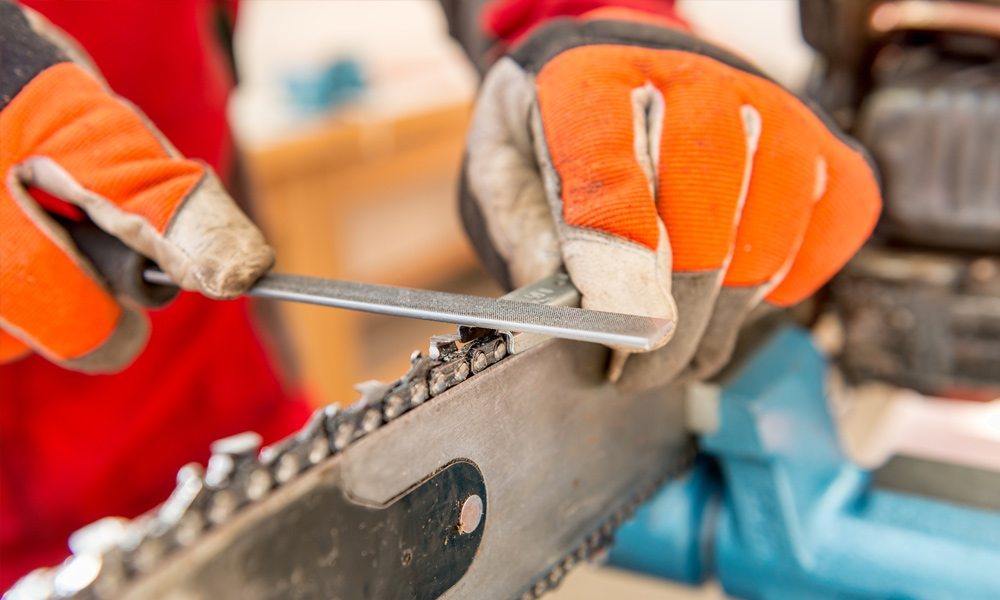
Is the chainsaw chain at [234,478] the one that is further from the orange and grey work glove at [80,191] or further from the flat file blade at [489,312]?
the orange and grey work glove at [80,191]

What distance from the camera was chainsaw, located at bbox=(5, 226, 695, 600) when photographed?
14.9 inches

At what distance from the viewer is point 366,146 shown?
2.35m

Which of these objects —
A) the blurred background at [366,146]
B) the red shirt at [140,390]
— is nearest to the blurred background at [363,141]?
the blurred background at [366,146]

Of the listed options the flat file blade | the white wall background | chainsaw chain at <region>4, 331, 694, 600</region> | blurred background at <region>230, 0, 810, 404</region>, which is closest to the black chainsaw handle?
the flat file blade

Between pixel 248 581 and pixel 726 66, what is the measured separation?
0.56 metres

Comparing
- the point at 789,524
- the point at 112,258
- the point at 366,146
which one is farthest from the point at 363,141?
the point at 789,524

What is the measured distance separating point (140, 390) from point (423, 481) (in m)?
0.74

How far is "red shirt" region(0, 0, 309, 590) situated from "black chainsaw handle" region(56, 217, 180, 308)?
32cm

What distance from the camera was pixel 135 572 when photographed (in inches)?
13.8

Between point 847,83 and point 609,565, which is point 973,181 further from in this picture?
point 609,565

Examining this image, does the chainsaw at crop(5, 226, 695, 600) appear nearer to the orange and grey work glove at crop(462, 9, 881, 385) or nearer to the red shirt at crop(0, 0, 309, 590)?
the orange and grey work glove at crop(462, 9, 881, 385)

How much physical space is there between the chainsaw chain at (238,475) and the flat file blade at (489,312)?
24mm

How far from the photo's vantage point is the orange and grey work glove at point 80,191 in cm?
63

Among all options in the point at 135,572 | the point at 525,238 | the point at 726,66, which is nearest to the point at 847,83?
the point at 726,66
